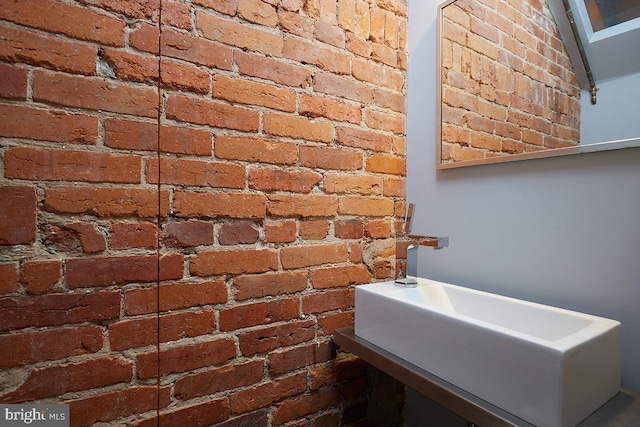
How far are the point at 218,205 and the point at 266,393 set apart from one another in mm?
582

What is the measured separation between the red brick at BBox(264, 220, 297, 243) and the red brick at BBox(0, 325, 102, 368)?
479mm

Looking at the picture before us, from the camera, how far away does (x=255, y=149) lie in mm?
984

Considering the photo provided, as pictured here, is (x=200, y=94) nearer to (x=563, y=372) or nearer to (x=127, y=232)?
(x=127, y=232)

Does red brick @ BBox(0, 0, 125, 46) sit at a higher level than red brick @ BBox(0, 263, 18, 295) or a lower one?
higher

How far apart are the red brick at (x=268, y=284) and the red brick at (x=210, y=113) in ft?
1.44

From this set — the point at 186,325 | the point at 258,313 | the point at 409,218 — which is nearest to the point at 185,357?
the point at 186,325

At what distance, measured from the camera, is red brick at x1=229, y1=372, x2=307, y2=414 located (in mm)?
956

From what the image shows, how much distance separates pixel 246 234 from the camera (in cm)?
97

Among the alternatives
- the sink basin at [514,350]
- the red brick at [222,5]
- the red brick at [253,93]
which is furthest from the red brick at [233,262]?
the red brick at [222,5]

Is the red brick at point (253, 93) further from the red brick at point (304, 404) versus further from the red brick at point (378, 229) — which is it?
the red brick at point (304, 404)

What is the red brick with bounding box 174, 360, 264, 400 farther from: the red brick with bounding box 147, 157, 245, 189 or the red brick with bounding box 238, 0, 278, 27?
the red brick with bounding box 238, 0, 278, 27

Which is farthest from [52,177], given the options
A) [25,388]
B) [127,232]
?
[25,388]

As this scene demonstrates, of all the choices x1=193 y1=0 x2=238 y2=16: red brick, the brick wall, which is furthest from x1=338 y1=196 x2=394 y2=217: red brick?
x1=193 y1=0 x2=238 y2=16: red brick

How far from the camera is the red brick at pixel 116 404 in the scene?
2.52 feet
